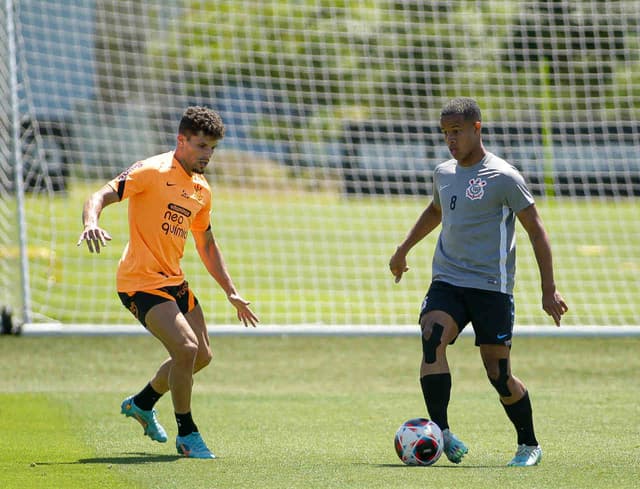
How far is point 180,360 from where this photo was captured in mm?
5980

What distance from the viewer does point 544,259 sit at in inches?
223

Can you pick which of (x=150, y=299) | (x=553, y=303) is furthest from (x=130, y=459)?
(x=553, y=303)

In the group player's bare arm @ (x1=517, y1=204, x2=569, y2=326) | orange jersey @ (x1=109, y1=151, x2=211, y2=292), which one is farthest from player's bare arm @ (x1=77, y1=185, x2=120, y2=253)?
player's bare arm @ (x1=517, y1=204, x2=569, y2=326)

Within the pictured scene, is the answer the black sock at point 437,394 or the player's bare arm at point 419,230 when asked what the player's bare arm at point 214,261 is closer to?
the player's bare arm at point 419,230

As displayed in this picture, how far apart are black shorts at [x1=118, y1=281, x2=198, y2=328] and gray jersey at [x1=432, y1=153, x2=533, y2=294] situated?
1.44 m

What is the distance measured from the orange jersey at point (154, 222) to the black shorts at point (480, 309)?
141 centimetres

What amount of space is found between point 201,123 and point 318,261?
11341 mm

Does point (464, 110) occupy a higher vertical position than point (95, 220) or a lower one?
higher

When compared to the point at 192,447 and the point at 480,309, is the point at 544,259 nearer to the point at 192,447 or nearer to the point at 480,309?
the point at 480,309

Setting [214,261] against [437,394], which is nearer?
[437,394]

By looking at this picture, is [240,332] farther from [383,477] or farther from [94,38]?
[94,38]

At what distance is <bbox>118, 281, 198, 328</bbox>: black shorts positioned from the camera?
6023mm

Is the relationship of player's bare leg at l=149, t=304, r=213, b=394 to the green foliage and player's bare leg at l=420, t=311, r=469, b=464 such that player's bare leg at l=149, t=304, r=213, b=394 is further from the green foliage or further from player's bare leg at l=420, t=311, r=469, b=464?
the green foliage

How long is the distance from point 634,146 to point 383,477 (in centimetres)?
1359
